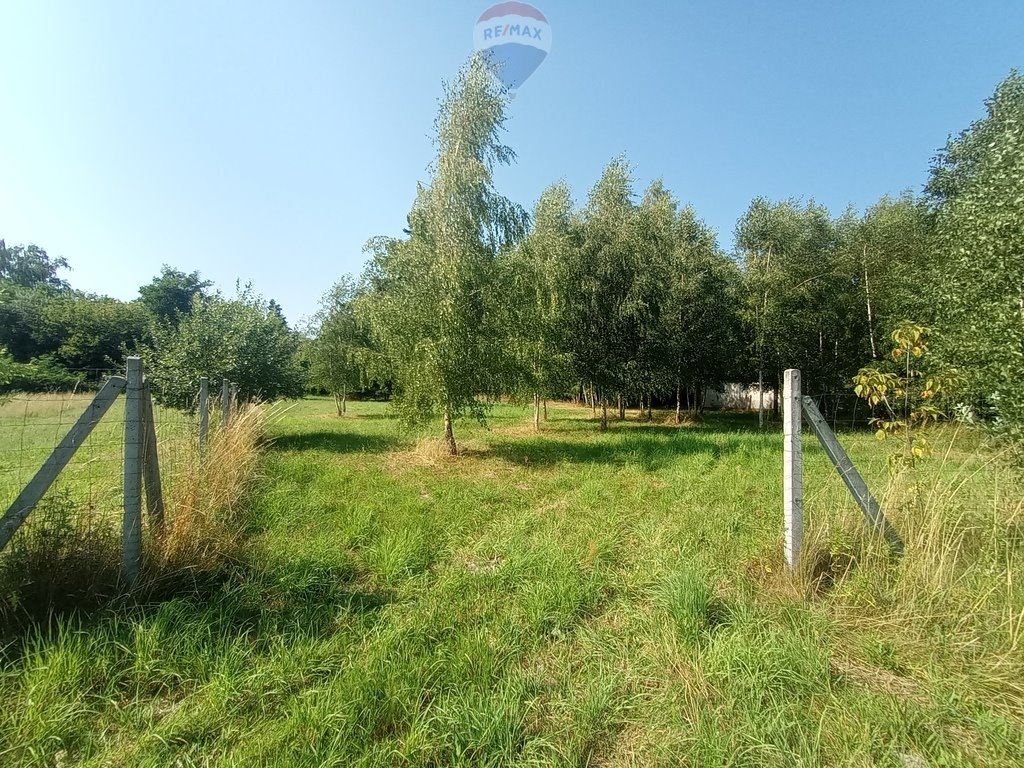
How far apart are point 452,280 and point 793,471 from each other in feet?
23.4

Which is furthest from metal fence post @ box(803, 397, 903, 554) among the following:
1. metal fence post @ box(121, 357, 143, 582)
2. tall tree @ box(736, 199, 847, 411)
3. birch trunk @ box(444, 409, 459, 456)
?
tall tree @ box(736, 199, 847, 411)

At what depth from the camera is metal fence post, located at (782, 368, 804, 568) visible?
3.23 metres

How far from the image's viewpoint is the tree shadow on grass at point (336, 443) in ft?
34.8

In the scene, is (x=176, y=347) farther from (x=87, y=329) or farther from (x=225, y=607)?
(x=87, y=329)

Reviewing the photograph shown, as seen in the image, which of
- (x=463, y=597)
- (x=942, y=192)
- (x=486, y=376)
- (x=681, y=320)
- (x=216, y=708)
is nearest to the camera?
(x=216, y=708)

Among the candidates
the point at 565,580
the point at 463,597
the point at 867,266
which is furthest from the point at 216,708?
the point at 867,266

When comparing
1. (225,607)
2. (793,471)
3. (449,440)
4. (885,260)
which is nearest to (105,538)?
(225,607)

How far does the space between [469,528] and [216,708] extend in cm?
314

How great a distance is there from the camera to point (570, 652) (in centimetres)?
264

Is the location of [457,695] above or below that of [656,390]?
below

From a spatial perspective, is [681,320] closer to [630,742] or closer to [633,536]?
[633,536]

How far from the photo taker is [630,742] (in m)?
1.96

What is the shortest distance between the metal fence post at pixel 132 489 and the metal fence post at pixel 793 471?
15.3 feet

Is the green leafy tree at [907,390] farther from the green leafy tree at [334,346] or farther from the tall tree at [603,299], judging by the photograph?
the green leafy tree at [334,346]
